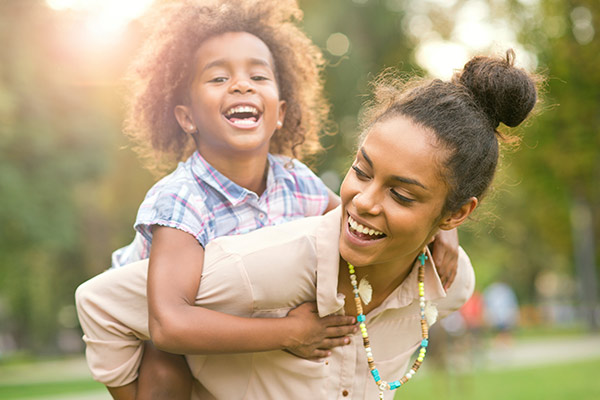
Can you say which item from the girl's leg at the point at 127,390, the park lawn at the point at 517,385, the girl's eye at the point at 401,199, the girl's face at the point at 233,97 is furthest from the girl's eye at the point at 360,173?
the park lawn at the point at 517,385

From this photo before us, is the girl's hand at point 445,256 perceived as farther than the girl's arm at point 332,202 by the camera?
No

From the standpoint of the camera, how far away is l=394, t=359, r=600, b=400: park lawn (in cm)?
1108

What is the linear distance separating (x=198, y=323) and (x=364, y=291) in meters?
0.64

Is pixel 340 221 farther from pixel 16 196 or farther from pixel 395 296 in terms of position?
pixel 16 196

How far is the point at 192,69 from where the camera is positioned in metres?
3.44

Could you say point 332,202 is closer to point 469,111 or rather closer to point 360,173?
point 360,173

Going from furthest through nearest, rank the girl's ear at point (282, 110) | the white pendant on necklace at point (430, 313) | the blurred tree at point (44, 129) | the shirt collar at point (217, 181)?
1. the blurred tree at point (44, 129)
2. the girl's ear at point (282, 110)
3. the shirt collar at point (217, 181)
4. the white pendant on necklace at point (430, 313)

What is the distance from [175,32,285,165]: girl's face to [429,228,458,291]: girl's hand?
0.89 m

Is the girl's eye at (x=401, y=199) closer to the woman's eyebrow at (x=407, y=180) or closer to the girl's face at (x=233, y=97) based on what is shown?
the woman's eyebrow at (x=407, y=180)

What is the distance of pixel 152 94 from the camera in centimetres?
375

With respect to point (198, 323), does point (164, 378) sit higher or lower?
lower

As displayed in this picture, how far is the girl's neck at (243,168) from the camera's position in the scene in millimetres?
3338

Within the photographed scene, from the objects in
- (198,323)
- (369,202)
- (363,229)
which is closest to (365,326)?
(363,229)

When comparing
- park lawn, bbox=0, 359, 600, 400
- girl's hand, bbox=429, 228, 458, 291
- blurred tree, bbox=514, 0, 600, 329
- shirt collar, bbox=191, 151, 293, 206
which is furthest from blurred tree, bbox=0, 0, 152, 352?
girl's hand, bbox=429, 228, 458, 291
